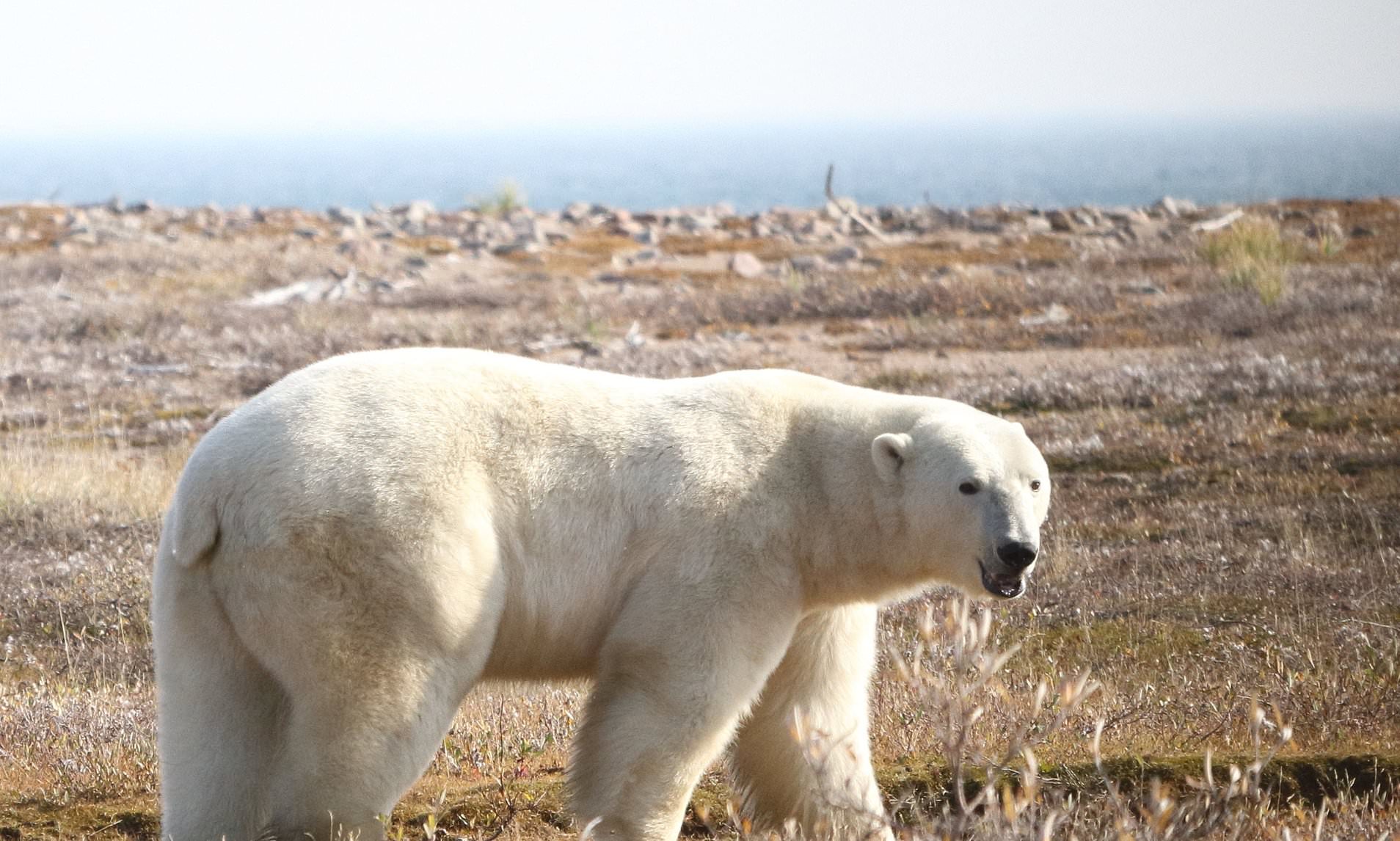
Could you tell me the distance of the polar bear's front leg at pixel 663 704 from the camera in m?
4.03

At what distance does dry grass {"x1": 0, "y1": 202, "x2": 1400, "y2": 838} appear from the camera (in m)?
5.18

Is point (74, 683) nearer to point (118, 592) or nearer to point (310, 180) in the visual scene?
point (118, 592)

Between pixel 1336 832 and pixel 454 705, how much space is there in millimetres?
2638

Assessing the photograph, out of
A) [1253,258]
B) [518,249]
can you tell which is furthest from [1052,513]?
[518,249]

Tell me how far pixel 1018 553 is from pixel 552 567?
1.41 metres

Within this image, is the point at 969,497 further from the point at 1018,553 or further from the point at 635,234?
the point at 635,234

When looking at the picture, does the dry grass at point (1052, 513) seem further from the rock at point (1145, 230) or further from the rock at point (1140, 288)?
the rock at point (1145, 230)

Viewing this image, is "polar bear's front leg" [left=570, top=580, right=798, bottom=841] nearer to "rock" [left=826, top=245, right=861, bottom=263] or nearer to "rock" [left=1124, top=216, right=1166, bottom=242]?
"rock" [left=826, top=245, right=861, bottom=263]

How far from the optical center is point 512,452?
4.20 m

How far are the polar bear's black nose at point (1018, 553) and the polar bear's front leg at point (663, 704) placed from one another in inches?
29.1

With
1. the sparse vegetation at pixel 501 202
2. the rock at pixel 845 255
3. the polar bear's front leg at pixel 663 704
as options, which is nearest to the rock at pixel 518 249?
the rock at pixel 845 255

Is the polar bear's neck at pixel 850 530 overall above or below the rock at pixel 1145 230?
above

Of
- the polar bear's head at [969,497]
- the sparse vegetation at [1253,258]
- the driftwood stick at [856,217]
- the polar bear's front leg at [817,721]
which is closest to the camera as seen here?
the polar bear's head at [969,497]

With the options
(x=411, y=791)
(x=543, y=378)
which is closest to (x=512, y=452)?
(x=543, y=378)
